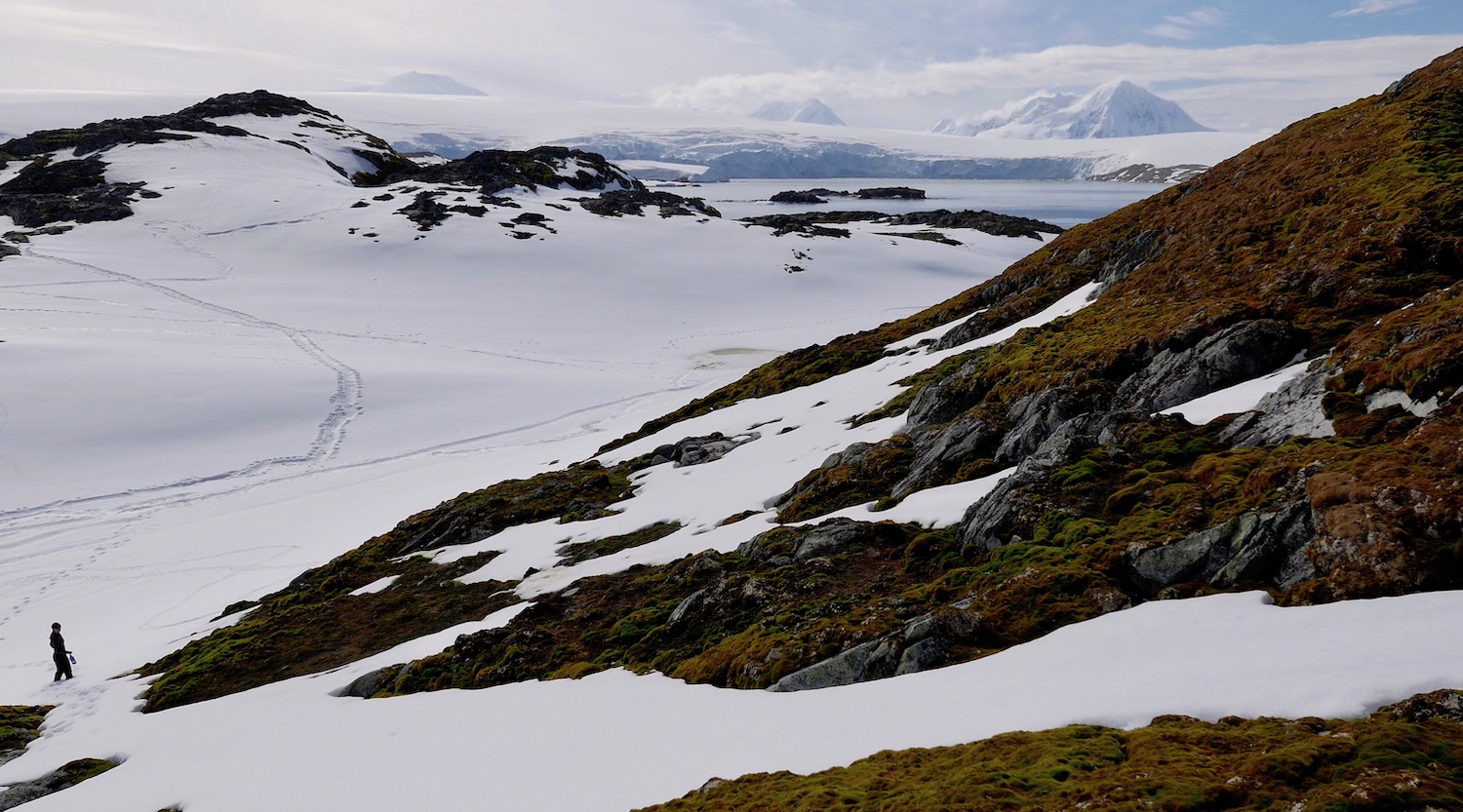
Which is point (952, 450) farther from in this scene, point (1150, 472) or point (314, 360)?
point (314, 360)

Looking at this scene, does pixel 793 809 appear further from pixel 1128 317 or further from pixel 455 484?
pixel 455 484

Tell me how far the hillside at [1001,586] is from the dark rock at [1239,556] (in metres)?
0.06

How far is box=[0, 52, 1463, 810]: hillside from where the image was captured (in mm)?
9727

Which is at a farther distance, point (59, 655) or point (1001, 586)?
point (59, 655)

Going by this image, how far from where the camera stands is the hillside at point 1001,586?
383 inches

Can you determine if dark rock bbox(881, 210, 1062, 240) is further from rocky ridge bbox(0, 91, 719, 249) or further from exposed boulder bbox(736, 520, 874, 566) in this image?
exposed boulder bbox(736, 520, 874, 566)

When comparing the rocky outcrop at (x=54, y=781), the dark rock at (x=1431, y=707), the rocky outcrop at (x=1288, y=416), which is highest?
the rocky outcrop at (x=1288, y=416)

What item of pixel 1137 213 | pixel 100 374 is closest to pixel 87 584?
pixel 100 374

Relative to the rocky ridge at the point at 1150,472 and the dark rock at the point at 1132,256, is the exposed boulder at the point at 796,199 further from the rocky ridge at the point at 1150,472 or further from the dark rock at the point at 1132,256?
the rocky ridge at the point at 1150,472

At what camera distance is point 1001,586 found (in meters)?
14.7

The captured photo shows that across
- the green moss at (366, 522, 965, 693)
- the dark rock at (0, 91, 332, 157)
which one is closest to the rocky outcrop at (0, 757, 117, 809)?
the green moss at (366, 522, 965, 693)

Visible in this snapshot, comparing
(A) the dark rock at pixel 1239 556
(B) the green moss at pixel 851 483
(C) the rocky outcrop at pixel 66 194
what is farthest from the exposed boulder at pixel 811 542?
(C) the rocky outcrop at pixel 66 194

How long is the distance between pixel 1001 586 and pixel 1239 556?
154 inches

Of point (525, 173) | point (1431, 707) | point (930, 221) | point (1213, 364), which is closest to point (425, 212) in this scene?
point (525, 173)
